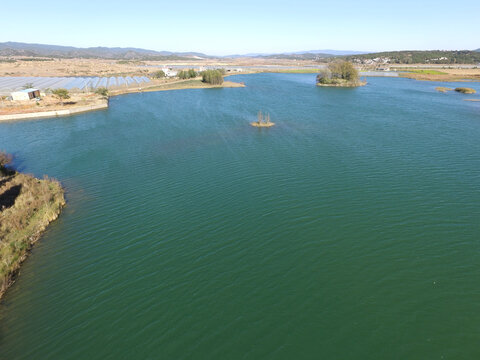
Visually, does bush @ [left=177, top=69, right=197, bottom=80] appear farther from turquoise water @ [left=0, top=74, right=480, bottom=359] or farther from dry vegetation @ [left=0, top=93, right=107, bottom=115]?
turquoise water @ [left=0, top=74, right=480, bottom=359]

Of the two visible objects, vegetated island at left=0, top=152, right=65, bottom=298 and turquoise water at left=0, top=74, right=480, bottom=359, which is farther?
vegetated island at left=0, top=152, right=65, bottom=298

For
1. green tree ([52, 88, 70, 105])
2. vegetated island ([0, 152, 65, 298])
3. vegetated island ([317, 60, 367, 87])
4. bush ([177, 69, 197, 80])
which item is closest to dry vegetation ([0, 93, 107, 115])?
green tree ([52, 88, 70, 105])

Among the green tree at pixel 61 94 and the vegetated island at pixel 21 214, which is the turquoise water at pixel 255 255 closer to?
the vegetated island at pixel 21 214

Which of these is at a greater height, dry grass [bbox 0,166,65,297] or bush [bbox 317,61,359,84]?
bush [bbox 317,61,359,84]

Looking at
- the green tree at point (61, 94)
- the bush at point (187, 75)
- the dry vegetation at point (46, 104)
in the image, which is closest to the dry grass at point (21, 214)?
the dry vegetation at point (46, 104)

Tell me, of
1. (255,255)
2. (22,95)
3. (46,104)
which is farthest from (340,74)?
A: (255,255)

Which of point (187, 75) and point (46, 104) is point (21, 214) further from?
point (187, 75)

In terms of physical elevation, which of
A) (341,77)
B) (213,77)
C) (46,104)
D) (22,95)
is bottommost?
(46,104)

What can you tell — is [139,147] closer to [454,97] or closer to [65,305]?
[65,305]
